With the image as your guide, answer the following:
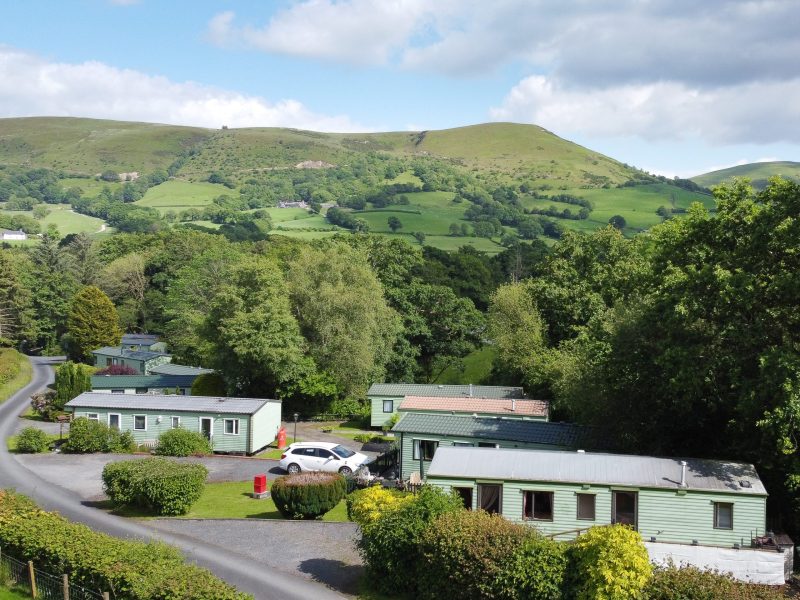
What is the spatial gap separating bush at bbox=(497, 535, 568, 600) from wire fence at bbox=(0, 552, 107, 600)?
30.5ft

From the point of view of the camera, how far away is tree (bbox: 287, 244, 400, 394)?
179 feet

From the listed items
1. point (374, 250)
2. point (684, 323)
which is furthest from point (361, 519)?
point (374, 250)

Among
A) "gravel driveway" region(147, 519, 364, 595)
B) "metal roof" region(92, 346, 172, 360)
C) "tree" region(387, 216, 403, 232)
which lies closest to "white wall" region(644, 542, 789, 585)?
"gravel driveway" region(147, 519, 364, 595)

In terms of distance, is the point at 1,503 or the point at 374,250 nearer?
the point at 1,503

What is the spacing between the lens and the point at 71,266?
9581 cm

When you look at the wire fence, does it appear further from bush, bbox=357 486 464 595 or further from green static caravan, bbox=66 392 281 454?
green static caravan, bbox=66 392 281 454

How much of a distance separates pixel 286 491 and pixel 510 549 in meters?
11.3

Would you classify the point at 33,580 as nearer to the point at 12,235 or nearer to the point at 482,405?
the point at 482,405

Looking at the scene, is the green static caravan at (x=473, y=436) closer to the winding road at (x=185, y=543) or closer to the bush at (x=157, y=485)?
the bush at (x=157, y=485)

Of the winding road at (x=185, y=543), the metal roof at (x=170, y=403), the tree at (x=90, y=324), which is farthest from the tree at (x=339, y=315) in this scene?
the tree at (x=90, y=324)

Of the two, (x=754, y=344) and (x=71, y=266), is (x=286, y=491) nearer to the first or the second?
(x=754, y=344)

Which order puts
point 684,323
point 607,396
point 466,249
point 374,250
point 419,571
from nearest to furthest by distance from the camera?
point 419,571
point 684,323
point 607,396
point 374,250
point 466,249

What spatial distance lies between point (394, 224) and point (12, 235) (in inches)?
3232

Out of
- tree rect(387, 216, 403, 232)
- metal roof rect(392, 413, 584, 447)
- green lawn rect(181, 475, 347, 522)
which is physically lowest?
green lawn rect(181, 475, 347, 522)
